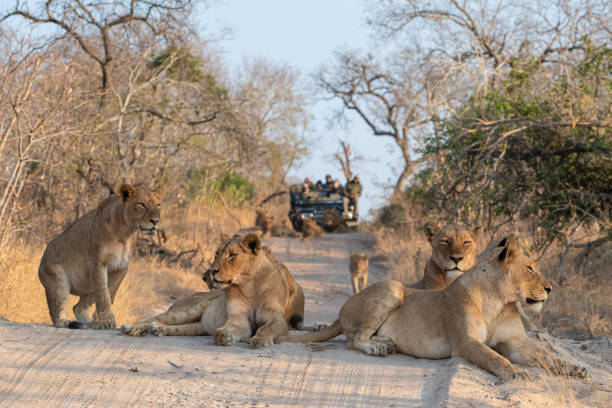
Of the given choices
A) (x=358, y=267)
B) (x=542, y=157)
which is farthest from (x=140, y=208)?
(x=542, y=157)

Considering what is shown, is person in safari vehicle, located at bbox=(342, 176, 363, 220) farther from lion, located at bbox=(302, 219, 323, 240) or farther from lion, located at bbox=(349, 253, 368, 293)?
lion, located at bbox=(349, 253, 368, 293)

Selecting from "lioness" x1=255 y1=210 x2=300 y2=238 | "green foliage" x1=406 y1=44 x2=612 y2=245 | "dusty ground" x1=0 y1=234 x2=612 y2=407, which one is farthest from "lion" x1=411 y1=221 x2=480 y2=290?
"lioness" x1=255 y1=210 x2=300 y2=238

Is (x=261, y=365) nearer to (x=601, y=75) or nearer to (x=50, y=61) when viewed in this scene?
(x=50, y=61)

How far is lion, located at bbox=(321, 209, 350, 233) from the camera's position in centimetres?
2259

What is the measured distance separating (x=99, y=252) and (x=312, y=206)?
17064 millimetres

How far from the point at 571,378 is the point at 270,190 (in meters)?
27.4

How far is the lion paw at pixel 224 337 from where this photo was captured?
557 centimetres

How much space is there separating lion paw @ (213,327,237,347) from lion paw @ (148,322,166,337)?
2.20 feet

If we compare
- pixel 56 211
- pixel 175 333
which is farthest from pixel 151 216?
pixel 56 211

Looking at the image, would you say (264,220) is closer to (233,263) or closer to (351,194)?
(351,194)

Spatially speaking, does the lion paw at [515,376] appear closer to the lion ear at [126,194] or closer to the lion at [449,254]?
the lion at [449,254]

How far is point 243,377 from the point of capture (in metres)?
4.78

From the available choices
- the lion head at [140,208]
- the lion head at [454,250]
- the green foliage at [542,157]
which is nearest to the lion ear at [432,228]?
the lion head at [454,250]

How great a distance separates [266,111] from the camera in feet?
115
